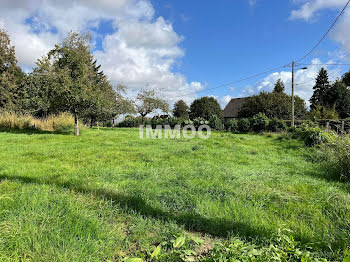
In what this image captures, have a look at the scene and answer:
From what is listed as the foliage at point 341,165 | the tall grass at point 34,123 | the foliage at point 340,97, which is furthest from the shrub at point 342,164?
the foliage at point 340,97

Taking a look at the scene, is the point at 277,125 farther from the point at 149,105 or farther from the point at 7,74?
the point at 7,74

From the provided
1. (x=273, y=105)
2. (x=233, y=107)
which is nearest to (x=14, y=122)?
(x=273, y=105)

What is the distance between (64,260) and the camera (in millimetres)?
1416

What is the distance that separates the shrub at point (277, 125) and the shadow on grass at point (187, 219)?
14.7m

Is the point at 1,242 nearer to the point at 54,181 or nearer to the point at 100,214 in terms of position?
the point at 100,214

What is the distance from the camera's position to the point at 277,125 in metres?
14.8

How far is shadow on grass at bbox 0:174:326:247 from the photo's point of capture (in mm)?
1947

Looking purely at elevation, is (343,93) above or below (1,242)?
above

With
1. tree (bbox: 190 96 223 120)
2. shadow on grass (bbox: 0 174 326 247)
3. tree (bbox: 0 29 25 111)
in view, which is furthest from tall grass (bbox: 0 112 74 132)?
tree (bbox: 190 96 223 120)

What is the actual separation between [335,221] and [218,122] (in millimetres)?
17247

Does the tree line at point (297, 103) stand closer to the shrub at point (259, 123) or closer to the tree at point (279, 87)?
Answer: the tree at point (279, 87)

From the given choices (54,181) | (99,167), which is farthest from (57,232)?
(99,167)

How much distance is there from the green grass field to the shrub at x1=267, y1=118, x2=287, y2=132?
39.1ft

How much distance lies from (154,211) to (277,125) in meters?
15.0
